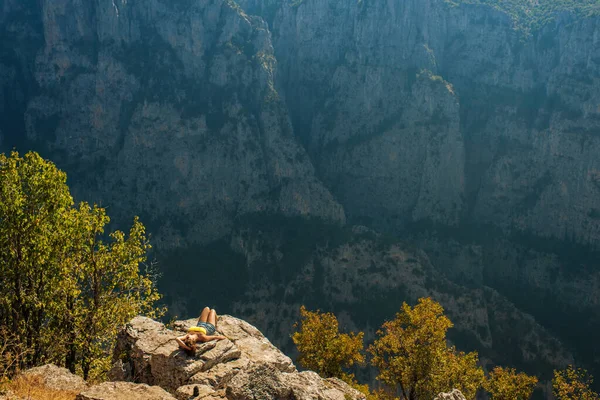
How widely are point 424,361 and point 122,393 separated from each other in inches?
1119

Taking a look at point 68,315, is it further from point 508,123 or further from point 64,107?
point 508,123

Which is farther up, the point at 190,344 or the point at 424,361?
the point at 190,344

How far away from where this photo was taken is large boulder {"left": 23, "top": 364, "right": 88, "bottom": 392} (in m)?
19.6

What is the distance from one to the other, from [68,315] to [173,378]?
9.51m

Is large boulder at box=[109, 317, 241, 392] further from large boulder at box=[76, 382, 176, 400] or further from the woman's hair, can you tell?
large boulder at box=[76, 382, 176, 400]

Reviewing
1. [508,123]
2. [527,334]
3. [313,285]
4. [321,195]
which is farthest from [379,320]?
[508,123]

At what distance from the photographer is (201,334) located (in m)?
23.2

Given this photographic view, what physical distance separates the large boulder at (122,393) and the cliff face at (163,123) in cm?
11735

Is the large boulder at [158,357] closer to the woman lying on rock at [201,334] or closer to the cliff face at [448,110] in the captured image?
the woman lying on rock at [201,334]

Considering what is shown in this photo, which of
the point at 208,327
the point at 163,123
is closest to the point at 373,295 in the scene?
the point at 163,123

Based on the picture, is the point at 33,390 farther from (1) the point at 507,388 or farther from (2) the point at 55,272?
(1) the point at 507,388

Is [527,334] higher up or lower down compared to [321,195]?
lower down

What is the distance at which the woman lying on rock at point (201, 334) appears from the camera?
22.1 metres

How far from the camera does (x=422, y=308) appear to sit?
40875 mm
